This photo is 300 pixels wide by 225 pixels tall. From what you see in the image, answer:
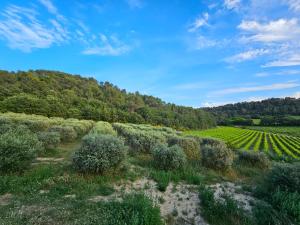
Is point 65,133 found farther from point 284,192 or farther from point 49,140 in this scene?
point 284,192

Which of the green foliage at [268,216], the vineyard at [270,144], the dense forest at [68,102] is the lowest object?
the vineyard at [270,144]

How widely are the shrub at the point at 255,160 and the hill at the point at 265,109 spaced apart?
117812 millimetres

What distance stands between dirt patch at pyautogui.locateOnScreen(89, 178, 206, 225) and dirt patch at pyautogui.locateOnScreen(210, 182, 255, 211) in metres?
0.97

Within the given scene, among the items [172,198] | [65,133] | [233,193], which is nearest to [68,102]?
[65,133]

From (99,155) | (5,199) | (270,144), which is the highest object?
(99,155)

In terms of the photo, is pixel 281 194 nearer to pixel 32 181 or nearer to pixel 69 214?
pixel 69 214

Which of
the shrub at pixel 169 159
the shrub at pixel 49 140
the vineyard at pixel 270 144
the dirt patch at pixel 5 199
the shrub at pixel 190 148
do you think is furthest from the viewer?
the vineyard at pixel 270 144

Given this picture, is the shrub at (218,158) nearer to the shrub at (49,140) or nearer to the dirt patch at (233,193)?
the dirt patch at (233,193)

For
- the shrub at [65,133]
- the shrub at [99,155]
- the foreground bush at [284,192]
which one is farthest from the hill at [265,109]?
the shrub at [99,155]

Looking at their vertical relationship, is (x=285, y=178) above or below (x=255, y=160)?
above

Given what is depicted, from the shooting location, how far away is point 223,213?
6.54m

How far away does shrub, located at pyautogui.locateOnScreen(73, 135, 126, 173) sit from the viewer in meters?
8.80

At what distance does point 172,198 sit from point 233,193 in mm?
2791

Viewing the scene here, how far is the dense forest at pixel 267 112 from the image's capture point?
107m
